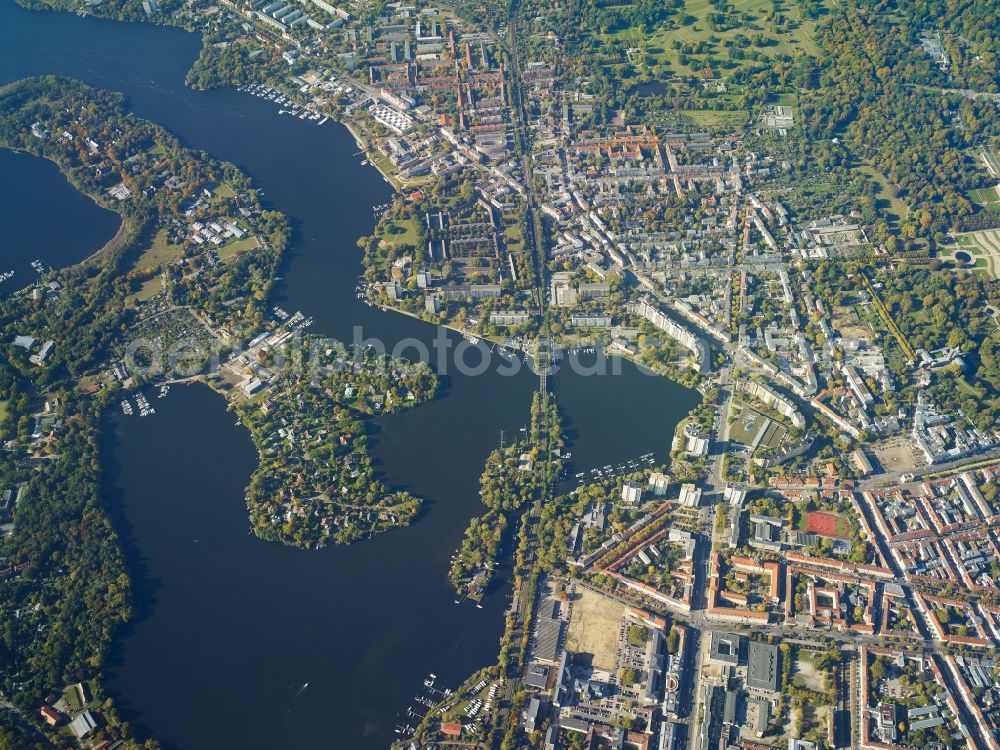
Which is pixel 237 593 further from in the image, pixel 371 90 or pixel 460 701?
pixel 371 90

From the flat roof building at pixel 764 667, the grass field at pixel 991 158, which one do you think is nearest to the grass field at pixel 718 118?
the grass field at pixel 991 158

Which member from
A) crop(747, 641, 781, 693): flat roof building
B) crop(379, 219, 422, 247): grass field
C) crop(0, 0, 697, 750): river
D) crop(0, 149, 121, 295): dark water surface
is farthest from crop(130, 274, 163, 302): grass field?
crop(747, 641, 781, 693): flat roof building

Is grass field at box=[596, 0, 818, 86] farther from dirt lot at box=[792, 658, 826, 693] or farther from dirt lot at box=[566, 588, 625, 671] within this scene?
dirt lot at box=[792, 658, 826, 693]

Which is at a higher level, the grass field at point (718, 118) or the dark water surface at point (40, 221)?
the grass field at point (718, 118)

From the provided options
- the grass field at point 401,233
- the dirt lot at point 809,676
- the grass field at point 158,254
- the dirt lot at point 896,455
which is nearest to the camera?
the dirt lot at point 809,676

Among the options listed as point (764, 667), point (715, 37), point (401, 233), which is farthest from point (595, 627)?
point (715, 37)

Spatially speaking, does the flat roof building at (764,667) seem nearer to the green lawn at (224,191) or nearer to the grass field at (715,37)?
the green lawn at (224,191)

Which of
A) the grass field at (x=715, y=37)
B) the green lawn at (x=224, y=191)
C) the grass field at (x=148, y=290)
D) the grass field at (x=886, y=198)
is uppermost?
the grass field at (x=715, y=37)

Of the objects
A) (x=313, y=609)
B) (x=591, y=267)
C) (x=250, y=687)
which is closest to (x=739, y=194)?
(x=591, y=267)
